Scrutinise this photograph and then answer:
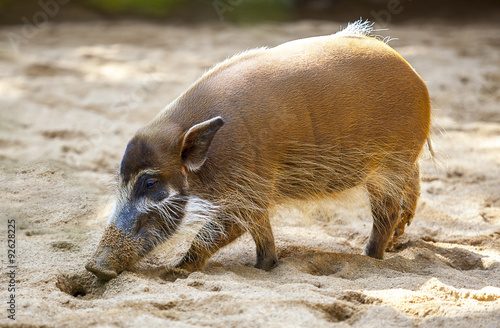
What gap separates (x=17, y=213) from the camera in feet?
10.8

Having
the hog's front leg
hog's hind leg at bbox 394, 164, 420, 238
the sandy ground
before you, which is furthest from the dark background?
the hog's front leg

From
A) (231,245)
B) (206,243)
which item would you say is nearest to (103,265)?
(206,243)

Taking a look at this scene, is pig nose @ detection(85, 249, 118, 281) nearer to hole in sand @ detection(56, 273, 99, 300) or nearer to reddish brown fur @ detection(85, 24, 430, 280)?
hole in sand @ detection(56, 273, 99, 300)

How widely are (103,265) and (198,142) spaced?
77 cm


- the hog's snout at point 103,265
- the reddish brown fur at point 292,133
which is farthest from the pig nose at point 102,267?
the reddish brown fur at point 292,133

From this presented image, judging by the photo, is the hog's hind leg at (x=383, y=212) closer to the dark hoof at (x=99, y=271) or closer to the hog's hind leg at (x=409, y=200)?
the hog's hind leg at (x=409, y=200)

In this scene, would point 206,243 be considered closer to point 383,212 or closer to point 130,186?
point 130,186

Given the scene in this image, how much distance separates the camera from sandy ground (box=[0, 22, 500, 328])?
243 centimetres

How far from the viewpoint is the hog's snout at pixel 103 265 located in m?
2.82

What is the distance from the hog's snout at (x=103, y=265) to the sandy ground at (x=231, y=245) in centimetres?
5

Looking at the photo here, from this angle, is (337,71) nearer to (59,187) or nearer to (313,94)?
(313,94)

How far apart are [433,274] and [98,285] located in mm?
1799

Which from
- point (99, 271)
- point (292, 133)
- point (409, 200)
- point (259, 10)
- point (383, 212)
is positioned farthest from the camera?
point (259, 10)

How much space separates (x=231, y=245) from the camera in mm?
3707
